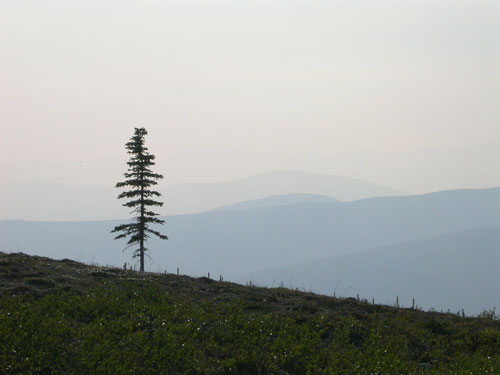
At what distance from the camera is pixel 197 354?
Answer: 1315 centimetres

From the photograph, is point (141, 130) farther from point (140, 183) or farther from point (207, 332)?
point (207, 332)

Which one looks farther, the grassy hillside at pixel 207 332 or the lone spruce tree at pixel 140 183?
the lone spruce tree at pixel 140 183

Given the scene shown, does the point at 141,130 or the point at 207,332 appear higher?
the point at 141,130

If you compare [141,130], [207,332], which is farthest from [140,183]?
[207,332]

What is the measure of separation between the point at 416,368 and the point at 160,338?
22.1 ft

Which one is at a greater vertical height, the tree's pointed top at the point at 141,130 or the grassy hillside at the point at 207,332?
the tree's pointed top at the point at 141,130

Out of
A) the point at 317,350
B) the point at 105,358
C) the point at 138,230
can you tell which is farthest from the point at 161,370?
the point at 138,230

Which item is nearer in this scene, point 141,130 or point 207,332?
point 207,332

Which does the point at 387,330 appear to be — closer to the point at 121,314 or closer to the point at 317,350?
the point at 317,350

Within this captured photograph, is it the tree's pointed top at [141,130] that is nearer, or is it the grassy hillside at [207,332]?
the grassy hillside at [207,332]

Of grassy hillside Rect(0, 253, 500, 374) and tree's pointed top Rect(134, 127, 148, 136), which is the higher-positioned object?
tree's pointed top Rect(134, 127, 148, 136)

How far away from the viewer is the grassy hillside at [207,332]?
479 inches

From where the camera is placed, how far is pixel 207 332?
1482 centimetres

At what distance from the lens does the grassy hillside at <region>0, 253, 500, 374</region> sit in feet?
39.9
